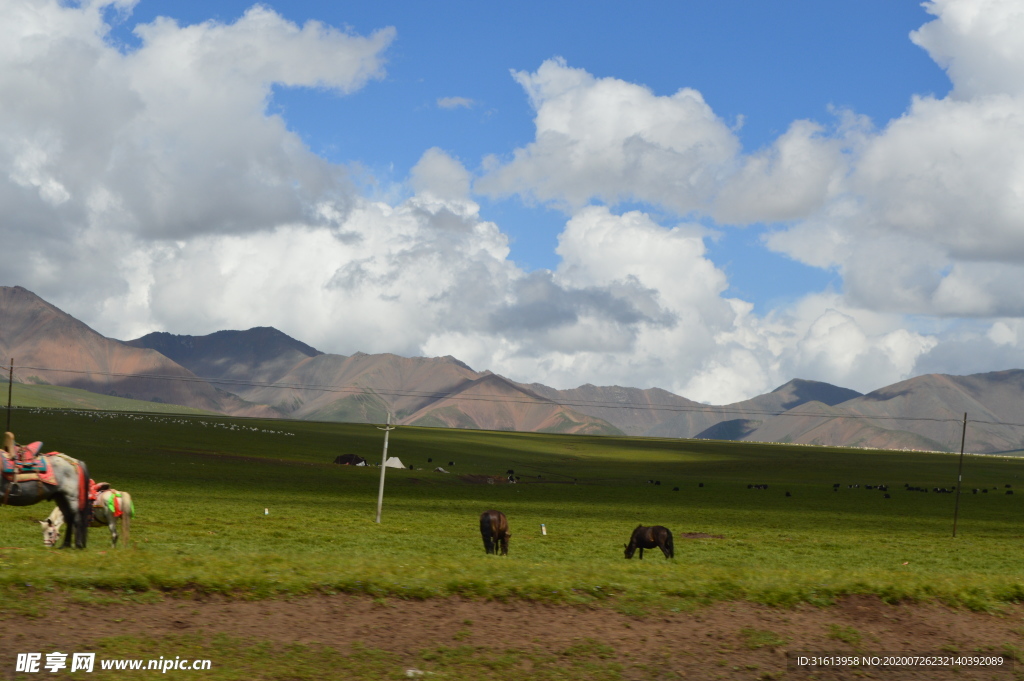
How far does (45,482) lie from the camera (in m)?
22.7

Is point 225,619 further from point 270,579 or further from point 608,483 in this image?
point 608,483

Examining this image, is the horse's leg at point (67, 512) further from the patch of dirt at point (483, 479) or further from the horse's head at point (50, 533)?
the patch of dirt at point (483, 479)

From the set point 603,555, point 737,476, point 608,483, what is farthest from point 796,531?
point 737,476

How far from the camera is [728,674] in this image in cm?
1451

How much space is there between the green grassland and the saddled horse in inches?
51.2

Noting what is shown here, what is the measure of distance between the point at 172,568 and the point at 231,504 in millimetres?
49514

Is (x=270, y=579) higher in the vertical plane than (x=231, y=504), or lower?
higher

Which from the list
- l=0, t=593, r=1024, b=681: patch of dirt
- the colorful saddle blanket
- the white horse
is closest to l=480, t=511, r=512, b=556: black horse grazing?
the white horse

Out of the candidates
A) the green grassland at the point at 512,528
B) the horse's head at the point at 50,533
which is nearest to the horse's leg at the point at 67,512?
the green grassland at the point at 512,528

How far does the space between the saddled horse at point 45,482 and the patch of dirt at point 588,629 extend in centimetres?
865

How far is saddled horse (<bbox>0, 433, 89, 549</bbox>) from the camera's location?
22.2m

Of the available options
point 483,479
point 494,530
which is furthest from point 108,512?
point 483,479

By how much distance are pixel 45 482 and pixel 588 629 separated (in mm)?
15224

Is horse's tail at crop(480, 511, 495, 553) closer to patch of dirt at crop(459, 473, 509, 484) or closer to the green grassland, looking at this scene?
the green grassland
